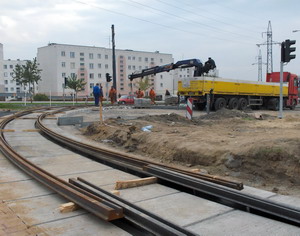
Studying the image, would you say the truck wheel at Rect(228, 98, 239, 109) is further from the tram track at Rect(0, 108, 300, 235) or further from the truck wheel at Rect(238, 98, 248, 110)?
the tram track at Rect(0, 108, 300, 235)

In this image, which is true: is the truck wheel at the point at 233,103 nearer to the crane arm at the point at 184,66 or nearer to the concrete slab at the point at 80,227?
the crane arm at the point at 184,66

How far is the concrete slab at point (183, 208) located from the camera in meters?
4.14

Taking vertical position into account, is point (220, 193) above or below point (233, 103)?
below

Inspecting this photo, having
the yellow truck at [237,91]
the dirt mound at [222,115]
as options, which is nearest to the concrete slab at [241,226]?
the dirt mound at [222,115]

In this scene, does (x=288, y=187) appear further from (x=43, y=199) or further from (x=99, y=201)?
(x=43, y=199)

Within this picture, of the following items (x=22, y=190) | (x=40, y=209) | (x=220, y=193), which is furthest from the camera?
(x=22, y=190)

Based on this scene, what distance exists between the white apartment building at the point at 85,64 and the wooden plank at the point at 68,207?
3335 inches

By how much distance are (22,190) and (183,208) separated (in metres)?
2.66

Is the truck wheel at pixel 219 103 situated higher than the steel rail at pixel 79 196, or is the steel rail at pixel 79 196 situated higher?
the truck wheel at pixel 219 103

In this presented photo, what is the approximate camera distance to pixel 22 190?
5.26 metres

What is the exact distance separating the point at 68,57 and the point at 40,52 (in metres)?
10.4

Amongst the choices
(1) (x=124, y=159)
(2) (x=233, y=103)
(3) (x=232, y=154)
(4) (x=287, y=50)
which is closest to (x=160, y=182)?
(1) (x=124, y=159)

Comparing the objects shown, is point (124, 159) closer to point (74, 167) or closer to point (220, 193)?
point (74, 167)

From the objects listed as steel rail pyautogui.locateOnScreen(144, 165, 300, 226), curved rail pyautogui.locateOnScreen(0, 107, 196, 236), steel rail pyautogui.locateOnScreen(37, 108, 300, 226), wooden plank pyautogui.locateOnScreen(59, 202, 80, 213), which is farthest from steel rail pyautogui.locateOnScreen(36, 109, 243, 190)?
wooden plank pyautogui.locateOnScreen(59, 202, 80, 213)
